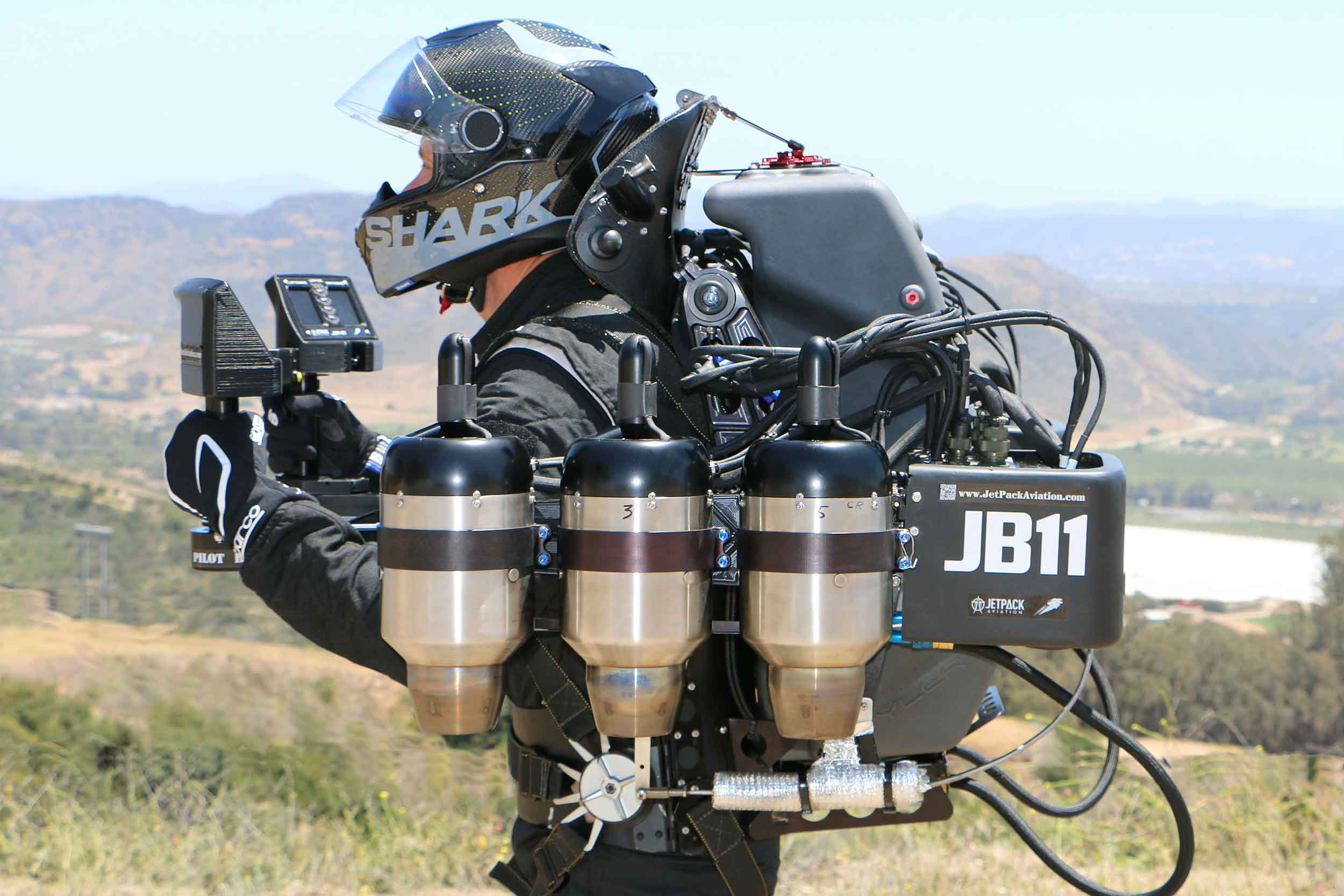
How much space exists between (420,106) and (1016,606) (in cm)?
192

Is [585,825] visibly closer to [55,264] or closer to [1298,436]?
[1298,436]

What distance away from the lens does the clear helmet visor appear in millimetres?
3170

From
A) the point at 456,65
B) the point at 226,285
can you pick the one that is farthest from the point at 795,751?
the point at 456,65

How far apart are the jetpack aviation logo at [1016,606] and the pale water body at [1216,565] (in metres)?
41.3

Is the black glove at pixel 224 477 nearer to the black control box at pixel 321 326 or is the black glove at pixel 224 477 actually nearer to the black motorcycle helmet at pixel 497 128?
the black control box at pixel 321 326

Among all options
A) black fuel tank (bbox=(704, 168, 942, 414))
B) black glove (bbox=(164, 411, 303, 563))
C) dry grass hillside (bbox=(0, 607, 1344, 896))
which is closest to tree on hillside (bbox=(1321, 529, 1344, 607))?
dry grass hillside (bbox=(0, 607, 1344, 896))

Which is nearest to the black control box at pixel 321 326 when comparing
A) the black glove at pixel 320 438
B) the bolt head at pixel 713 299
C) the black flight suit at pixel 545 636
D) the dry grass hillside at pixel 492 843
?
the black glove at pixel 320 438

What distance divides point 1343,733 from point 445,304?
1850cm

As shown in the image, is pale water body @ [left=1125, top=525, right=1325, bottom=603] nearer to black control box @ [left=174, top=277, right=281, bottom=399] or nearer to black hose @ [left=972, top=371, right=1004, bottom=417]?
black hose @ [left=972, top=371, right=1004, bottom=417]

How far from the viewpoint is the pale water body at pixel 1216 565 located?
149ft

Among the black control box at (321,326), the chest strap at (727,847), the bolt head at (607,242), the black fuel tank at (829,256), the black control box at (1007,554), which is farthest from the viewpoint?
the black control box at (321,326)

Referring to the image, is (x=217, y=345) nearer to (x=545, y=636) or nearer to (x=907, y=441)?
(x=545, y=636)

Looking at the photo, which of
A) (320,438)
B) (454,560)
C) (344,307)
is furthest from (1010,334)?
(320,438)

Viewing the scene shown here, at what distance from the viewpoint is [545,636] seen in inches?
97.4
